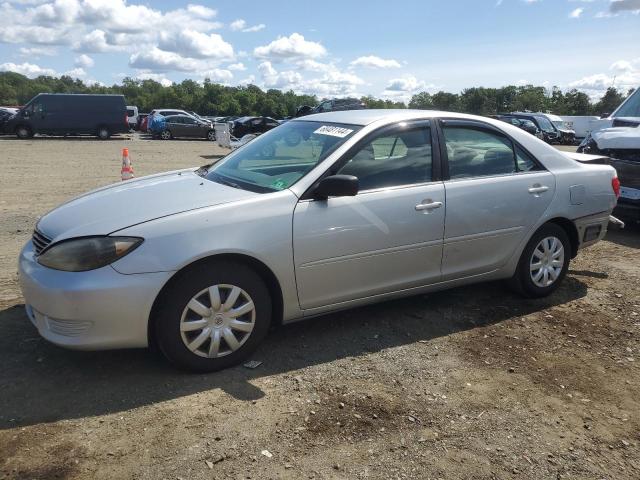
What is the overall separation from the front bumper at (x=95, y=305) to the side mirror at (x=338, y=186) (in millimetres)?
1116

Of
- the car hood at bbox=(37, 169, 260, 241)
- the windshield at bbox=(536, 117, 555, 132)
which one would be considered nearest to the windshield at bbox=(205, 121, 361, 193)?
the car hood at bbox=(37, 169, 260, 241)

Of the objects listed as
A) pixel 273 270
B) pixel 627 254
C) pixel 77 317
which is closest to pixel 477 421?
pixel 273 270

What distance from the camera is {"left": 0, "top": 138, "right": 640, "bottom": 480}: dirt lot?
8.68ft

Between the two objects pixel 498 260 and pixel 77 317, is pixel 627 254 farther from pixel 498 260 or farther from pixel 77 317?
pixel 77 317

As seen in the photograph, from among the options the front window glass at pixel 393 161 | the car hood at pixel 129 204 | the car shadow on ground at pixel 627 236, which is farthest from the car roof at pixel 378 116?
the car shadow on ground at pixel 627 236

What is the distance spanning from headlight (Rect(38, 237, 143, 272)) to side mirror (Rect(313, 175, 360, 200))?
1.18 metres

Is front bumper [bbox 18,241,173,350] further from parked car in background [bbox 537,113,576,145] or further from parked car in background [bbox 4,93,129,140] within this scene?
parked car in background [bbox 537,113,576,145]

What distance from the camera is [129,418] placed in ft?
9.69

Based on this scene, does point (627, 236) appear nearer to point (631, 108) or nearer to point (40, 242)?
point (631, 108)

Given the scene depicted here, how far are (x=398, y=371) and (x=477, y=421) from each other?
2.17 ft

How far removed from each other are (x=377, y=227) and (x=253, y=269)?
0.93m

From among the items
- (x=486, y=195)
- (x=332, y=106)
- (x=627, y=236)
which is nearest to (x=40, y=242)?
(x=486, y=195)

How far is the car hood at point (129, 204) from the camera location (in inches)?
129

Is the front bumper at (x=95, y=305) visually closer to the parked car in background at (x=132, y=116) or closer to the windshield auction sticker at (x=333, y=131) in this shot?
the windshield auction sticker at (x=333, y=131)
